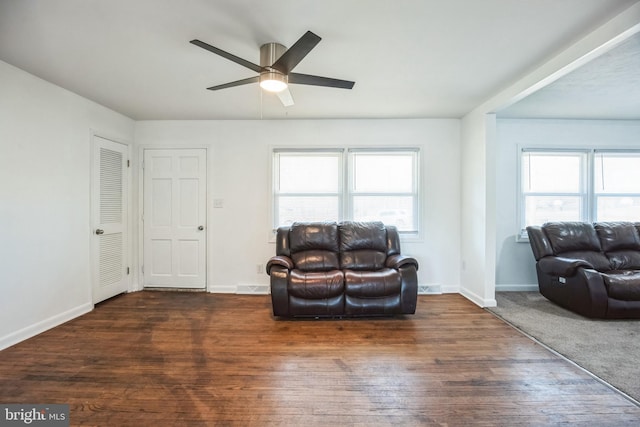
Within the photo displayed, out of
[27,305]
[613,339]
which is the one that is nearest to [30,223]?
[27,305]

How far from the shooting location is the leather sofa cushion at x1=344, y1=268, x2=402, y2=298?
3010mm

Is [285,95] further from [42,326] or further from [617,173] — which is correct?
[617,173]

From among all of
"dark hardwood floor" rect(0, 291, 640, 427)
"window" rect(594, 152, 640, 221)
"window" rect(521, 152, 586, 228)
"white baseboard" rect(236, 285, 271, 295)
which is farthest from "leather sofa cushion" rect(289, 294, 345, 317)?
"window" rect(594, 152, 640, 221)

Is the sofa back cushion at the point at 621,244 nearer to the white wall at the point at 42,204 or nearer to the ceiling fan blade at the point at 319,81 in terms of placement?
the ceiling fan blade at the point at 319,81

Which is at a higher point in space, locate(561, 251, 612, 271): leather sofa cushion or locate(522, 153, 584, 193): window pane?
locate(522, 153, 584, 193): window pane

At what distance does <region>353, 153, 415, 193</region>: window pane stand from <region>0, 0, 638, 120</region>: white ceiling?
1.01 metres

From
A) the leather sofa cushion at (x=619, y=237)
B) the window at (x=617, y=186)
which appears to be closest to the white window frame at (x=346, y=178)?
the leather sofa cushion at (x=619, y=237)

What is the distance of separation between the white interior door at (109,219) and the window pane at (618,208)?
6.78 metres

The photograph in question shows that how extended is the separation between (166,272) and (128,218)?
0.92 m

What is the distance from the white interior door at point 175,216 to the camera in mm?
4102

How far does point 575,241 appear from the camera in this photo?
3658 millimetres

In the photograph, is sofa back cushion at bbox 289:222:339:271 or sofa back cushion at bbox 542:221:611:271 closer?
sofa back cushion at bbox 289:222:339:271

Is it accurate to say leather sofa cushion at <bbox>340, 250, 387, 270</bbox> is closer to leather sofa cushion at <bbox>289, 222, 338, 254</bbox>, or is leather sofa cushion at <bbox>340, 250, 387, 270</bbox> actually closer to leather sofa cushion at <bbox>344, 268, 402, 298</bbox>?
leather sofa cushion at <bbox>289, 222, 338, 254</bbox>

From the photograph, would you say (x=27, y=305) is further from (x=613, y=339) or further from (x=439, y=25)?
(x=613, y=339)
